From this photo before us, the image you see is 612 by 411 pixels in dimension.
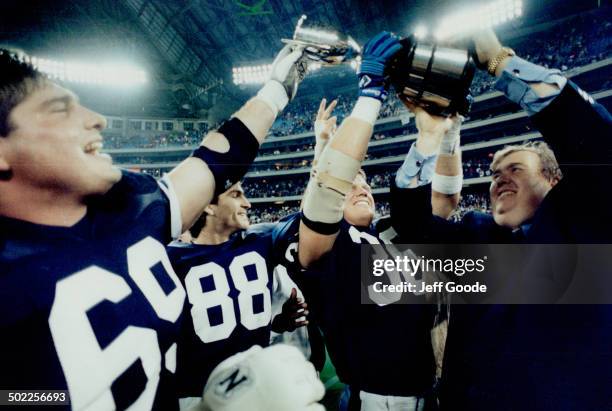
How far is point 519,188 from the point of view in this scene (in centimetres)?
189

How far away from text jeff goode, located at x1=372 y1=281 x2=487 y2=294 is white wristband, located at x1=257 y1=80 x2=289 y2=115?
1.25 metres

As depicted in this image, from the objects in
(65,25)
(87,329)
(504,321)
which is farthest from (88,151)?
(65,25)

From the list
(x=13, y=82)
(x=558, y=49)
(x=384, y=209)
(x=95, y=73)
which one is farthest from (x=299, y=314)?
(x=95, y=73)

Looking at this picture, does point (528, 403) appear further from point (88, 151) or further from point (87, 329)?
point (88, 151)

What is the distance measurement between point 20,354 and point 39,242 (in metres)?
0.32

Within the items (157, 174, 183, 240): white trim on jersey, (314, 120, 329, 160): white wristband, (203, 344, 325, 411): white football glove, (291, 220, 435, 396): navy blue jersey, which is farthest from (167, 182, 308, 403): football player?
(203, 344, 325, 411): white football glove

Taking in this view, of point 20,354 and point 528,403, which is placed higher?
point 20,354

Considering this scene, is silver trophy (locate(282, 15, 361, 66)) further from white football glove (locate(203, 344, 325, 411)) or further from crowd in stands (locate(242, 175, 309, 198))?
crowd in stands (locate(242, 175, 309, 198))

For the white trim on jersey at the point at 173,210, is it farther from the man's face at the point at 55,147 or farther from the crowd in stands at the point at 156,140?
the crowd in stands at the point at 156,140

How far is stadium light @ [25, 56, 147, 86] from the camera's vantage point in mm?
22448

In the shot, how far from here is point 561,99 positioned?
119 cm

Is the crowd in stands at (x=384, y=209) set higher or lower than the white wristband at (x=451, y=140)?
higher

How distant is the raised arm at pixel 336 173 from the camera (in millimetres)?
1390

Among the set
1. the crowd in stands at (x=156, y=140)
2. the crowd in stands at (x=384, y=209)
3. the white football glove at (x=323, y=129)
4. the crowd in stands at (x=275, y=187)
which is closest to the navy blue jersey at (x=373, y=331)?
the white football glove at (x=323, y=129)
